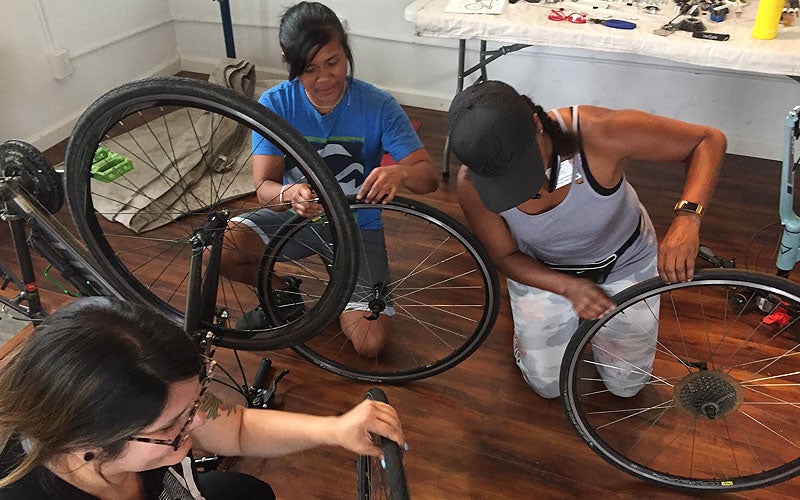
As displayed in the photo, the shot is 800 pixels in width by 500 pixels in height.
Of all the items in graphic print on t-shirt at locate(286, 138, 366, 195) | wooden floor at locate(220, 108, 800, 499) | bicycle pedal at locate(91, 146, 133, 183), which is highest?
bicycle pedal at locate(91, 146, 133, 183)

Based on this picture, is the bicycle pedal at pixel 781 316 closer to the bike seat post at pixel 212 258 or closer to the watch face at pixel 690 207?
the watch face at pixel 690 207

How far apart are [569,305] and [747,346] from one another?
0.64 m

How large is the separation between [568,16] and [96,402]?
6.21 ft

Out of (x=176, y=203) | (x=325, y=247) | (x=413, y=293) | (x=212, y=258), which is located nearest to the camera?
(x=212, y=258)

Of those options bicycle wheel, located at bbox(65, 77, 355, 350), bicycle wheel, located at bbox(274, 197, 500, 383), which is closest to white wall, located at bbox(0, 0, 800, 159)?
bicycle wheel, located at bbox(65, 77, 355, 350)

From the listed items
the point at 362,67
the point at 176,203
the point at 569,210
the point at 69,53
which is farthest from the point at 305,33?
the point at 69,53

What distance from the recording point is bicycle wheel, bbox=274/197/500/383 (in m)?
1.56

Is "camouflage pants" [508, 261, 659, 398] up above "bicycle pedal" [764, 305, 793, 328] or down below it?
above

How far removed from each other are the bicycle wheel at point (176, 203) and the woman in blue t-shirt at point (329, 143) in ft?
0.19

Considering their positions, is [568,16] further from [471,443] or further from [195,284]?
[195,284]

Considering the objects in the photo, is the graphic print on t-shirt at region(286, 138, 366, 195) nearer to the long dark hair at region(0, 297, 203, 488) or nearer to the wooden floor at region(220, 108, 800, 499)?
the wooden floor at region(220, 108, 800, 499)

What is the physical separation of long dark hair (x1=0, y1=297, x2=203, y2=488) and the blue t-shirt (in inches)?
35.7

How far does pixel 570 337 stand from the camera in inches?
64.2

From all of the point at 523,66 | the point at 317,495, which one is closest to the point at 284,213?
the point at 317,495
